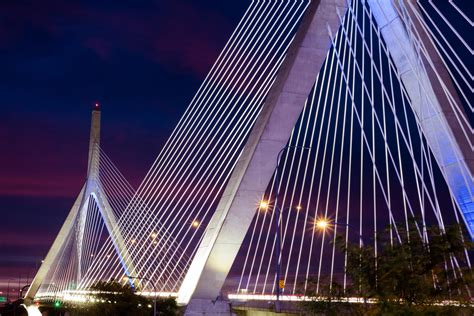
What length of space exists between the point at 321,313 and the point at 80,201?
169ft

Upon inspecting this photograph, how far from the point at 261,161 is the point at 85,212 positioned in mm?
42151

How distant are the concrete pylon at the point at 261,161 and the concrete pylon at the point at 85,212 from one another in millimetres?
20524

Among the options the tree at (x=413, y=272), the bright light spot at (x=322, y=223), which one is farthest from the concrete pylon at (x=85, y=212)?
the tree at (x=413, y=272)

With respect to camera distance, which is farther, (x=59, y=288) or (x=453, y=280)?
(x=59, y=288)

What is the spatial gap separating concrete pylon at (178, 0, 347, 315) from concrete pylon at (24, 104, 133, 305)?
2052cm

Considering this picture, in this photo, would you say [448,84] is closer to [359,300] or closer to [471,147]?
[471,147]

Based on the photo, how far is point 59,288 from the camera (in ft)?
223

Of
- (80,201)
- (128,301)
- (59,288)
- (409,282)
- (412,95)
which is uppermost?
(80,201)

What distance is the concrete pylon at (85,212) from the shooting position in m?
45.9

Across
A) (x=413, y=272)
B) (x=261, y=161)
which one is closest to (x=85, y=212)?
(x=261, y=161)

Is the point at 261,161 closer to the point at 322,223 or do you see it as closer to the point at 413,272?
the point at 322,223

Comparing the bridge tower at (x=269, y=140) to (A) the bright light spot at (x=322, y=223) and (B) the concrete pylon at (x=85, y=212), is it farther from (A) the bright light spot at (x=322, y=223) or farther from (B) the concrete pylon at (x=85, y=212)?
(B) the concrete pylon at (x=85, y=212)

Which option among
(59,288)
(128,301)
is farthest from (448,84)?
(59,288)

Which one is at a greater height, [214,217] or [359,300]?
[214,217]
